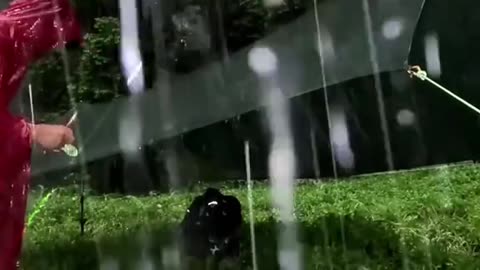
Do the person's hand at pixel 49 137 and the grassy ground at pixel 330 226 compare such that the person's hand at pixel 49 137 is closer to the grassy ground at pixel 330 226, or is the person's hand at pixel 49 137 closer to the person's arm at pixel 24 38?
the person's arm at pixel 24 38

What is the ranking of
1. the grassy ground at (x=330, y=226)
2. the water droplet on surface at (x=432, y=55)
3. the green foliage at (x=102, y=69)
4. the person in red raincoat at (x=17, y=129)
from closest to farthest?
the person in red raincoat at (x=17, y=129) < the water droplet on surface at (x=432, y=55) < the green foliage at (x=102, y=69) < the grassy ground at (x=330, y=226)

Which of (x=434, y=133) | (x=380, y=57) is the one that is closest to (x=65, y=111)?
(x=380, y=57)

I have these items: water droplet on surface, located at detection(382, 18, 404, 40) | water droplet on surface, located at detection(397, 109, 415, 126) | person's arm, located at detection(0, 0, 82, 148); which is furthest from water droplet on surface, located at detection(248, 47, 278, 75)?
person's arm, located at detection(0, 0, 82, 148)

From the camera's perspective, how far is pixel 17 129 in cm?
191

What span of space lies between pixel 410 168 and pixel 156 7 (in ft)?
2.96

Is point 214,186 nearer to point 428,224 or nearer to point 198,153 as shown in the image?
point 198,153

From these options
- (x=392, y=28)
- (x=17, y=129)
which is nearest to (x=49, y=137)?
(x=17, y=129)

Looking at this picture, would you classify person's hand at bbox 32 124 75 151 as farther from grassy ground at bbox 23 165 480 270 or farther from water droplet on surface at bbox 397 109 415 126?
water droplet on surface at bbox 397 109 415 126

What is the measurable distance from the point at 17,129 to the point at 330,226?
1.19 m

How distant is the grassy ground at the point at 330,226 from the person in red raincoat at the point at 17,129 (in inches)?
26.2

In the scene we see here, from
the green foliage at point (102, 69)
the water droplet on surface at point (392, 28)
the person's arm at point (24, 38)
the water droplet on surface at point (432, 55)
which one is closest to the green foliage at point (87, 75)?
the green foliage at point (102, 69)

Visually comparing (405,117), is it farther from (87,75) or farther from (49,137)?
(49,137)

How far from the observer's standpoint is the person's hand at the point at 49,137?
193 cm

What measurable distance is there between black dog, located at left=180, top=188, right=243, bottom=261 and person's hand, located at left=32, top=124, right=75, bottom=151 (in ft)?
2.17
